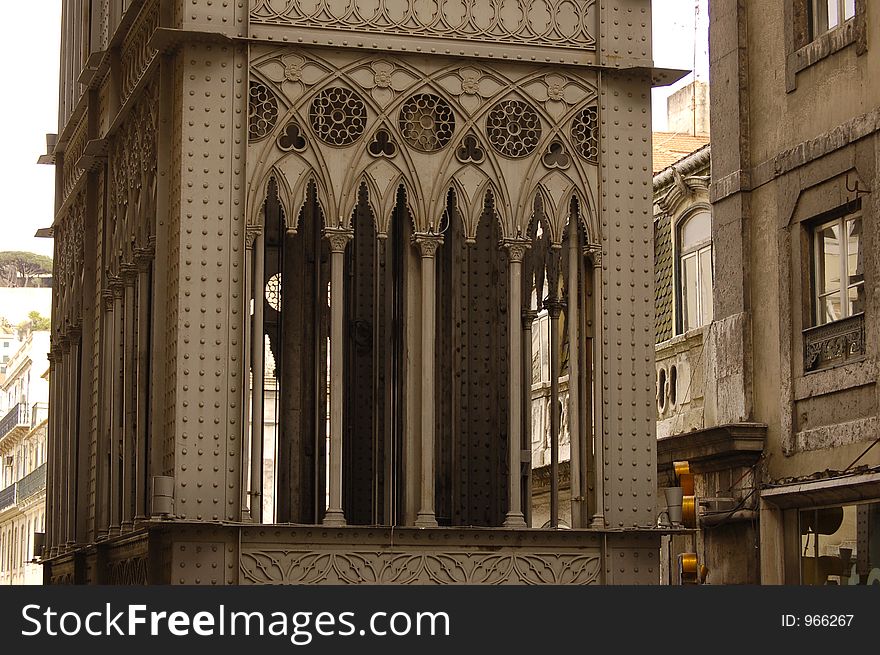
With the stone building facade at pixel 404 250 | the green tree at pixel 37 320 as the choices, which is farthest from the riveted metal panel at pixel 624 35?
the green tree at pixel 37 320

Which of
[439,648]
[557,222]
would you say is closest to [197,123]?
[557,222]

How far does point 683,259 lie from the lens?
87.7 feet

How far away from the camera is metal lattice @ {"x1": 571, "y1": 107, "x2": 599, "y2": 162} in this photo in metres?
13.5

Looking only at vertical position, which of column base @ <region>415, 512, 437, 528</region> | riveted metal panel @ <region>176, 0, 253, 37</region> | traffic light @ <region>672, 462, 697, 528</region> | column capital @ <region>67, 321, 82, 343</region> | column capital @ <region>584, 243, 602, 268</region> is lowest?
column base @ <region>415, 512, 437, 528</region>

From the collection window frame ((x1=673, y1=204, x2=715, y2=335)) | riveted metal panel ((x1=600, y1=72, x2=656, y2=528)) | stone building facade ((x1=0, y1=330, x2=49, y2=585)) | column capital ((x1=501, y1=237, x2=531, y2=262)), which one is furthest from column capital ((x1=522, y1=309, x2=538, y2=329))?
stone building facade ((x1=0, y1=330, x2=49, y2=585))

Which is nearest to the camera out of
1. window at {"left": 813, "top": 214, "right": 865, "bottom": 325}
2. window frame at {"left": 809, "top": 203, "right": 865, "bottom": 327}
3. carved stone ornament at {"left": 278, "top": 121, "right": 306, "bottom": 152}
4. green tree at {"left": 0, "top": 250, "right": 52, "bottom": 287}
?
carved stone ornament at {"left": 278, "top": 121, "right": 306, "bottom": 152}

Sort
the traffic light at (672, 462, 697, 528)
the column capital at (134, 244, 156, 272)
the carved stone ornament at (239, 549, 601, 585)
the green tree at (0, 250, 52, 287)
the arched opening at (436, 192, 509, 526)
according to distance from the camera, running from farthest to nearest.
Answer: the green tree at (0, 250, 52, 287)
the traffic light at (672, 462, 697, 528)
the arched opening at (436, 192, 509, 526)
the column capital at (134, 244, 156, 272)
the carved stone ornament at (239, 549, 601, 585)

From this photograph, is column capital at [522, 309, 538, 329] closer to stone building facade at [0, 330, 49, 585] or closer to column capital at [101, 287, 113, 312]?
column capital at [101, 287, 113, 312]

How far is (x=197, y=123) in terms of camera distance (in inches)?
499

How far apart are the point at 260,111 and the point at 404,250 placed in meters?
1.57

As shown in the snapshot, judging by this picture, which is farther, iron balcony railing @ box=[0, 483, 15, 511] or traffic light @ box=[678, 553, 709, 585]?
iron balcony railing @ box=[0, 483, 15, 511]

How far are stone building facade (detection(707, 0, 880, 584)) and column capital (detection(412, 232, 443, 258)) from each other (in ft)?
27.3

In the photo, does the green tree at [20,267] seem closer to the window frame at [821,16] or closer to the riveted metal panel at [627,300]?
the window frame at [821,16]

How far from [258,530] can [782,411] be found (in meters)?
11.5
